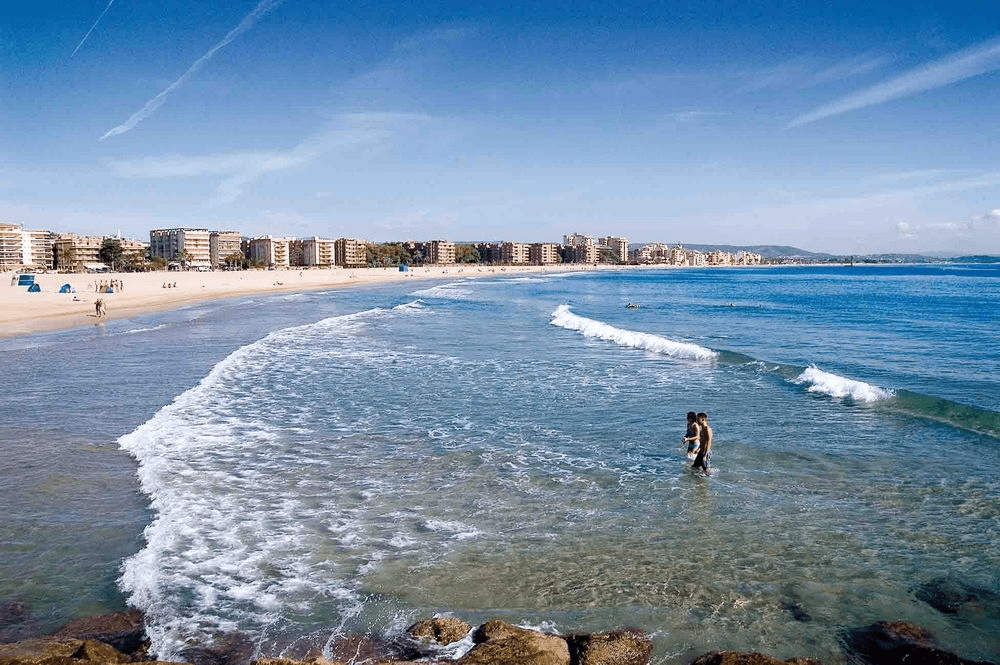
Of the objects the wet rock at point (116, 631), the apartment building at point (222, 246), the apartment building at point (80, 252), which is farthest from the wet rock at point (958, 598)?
the apartment building at point (222, 246)

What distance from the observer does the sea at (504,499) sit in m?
7.04

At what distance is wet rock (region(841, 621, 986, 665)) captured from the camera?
6.10 m

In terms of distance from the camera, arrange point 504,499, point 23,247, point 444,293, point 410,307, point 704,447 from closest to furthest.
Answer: point 504,499
point 704,447
point 410,307
point 444,293
point 23,247

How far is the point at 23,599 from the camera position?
713 cm

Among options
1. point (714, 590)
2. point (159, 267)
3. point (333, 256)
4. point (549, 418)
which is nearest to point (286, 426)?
point (549, 418)

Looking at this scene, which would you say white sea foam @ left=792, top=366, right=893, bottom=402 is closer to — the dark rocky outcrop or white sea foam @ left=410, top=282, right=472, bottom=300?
the dark rocky outcrop

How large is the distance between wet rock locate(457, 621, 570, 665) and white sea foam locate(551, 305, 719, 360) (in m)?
19.2

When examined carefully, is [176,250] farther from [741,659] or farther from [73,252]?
[741,659]

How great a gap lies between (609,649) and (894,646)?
8.99 ft

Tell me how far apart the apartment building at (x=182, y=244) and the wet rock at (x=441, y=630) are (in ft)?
551

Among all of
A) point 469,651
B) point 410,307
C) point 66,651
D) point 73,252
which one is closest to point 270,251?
point 73,252

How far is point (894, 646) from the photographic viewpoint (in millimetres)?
6359

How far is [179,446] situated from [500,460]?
6136 millimetres

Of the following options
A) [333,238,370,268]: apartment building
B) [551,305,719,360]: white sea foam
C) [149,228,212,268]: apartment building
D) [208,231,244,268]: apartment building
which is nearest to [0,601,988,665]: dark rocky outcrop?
[551,305,719,360]: white sea foam
